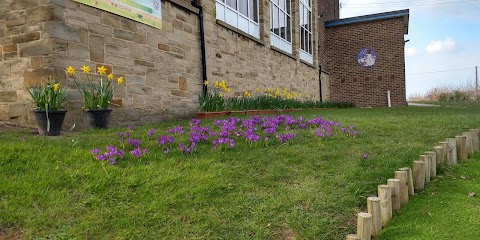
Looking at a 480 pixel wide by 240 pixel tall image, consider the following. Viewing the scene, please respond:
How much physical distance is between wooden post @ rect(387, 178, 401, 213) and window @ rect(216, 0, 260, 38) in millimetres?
7743

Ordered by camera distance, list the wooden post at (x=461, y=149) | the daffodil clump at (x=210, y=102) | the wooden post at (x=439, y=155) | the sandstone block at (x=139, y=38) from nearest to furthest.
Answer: the wooden post at (x=439, y=155), the wooden post at (x=461, y=149), the sandstone block at (x=139, y=38), the daffodil clump at (x=210, y=102)

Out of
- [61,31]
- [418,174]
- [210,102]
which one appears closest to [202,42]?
[210,102]

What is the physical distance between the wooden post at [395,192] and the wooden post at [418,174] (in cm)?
50

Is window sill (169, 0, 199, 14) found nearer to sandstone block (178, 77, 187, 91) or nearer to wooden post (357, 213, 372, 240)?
sandstone block (178, 77, 187, 91)

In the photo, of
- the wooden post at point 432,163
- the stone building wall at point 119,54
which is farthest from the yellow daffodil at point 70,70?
the wooden post at point 432,163

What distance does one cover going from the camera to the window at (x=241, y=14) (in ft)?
32.6

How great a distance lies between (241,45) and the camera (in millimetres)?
10430

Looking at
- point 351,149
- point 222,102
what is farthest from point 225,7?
point 351,149

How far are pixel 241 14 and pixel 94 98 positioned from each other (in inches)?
268

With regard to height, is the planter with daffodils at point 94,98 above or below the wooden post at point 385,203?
above

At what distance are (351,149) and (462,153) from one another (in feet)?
3.90

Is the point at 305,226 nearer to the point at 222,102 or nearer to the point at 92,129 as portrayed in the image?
the point at 92,129

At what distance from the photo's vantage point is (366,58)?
20.0 metres

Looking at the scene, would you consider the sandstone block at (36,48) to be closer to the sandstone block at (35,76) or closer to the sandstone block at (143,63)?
the sandstone block at (35,76)
